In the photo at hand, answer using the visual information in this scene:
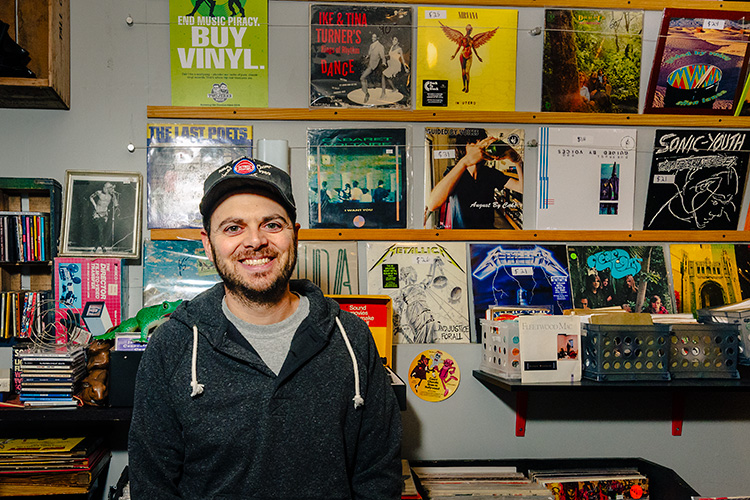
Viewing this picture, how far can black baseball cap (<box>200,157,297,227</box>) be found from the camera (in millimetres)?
1326

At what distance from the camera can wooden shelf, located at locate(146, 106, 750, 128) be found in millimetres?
2049

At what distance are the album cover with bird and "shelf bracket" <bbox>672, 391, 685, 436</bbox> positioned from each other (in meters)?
1.45

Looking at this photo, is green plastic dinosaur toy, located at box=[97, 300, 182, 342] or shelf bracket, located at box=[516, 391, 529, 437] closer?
green plastic dinosaur toy, located at box=[97, 300, 182, 342]

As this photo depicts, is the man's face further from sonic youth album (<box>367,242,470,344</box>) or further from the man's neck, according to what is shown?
sonic youth album (<box>367,242,470,344</box>)

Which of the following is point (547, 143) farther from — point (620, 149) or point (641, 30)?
point (641, 30)

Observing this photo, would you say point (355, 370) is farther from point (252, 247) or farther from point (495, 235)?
point (495, 235)

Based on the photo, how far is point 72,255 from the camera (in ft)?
6.48

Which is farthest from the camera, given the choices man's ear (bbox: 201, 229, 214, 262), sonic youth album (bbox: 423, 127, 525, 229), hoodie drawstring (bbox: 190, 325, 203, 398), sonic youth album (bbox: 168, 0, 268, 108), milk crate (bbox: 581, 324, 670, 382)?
sonic youth album (bbox: 423, 127, 525, 229)

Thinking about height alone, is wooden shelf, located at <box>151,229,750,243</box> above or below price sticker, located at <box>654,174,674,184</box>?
below

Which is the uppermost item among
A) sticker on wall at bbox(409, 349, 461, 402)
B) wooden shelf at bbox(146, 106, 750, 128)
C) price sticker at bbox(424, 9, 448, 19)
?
price sticker at bbox(424, 9, 448, 19)

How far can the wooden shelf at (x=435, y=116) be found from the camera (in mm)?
2049

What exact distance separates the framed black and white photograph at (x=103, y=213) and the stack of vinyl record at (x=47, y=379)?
46 centimetres

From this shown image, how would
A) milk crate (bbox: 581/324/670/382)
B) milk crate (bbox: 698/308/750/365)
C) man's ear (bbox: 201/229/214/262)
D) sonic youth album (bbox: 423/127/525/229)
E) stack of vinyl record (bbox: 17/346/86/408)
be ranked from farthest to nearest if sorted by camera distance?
sonic youth album (bbox: 423/127/525/229)
milk crate (bbox: 698/308/750/365)
milk crate (bbox: 581/324/670/382)
stack of vinyl record (bbox: 17/346/86/408)
man's ear (bbox: 201/229/214/262)

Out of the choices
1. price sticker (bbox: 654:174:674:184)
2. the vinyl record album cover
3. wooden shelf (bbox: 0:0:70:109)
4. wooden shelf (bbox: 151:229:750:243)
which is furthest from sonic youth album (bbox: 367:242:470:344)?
wooden shelf (bbox: 0:0:70:109)
